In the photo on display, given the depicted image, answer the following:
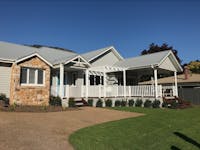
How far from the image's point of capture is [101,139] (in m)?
6.70

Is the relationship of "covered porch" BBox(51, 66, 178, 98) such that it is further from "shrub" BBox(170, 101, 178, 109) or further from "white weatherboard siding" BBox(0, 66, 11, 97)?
"white weatherboard siding" BBox(0, 66, 11, 97)

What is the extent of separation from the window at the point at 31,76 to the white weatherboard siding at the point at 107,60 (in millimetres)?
7193

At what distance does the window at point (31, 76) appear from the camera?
14633mm

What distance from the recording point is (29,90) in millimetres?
14570

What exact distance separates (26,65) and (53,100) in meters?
3.27

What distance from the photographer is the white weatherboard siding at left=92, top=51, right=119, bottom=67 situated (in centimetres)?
2180

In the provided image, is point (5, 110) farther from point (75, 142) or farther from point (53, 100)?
point (75, 142)

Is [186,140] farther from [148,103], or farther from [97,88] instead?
[97,88]

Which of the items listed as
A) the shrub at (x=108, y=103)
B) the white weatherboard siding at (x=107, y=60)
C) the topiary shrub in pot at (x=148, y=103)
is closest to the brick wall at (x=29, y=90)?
the shrub at (x=108, y=103)

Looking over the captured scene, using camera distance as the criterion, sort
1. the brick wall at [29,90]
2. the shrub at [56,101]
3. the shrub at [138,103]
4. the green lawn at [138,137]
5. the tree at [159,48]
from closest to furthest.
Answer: the green lawn at [138,137] → the brick wall at [29,90] → the shrub at [56,101] → the shrub at [138,103] → the tree at [159,48]

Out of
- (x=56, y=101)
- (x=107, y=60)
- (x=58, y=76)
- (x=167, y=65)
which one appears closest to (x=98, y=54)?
(x=107, y=60)

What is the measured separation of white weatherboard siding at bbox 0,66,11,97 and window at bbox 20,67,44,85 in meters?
1.35

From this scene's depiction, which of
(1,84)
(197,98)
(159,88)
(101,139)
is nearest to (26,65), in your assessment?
(1,84)

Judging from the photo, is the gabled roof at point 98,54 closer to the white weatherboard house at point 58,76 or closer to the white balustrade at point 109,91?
the white weatherboard house at point 58,76
